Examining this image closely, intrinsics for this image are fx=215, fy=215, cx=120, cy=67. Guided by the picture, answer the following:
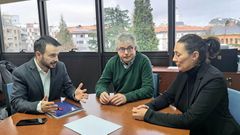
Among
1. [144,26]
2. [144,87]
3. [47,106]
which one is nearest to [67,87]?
[47,106]

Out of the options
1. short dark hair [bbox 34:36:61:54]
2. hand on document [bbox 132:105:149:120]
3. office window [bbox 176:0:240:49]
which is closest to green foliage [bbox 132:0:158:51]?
office window [bbox 176:0:240:49]

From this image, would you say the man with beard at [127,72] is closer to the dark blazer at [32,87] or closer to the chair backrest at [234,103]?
the dark blazer at [32,87]

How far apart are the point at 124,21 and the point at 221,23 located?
5.08 feet

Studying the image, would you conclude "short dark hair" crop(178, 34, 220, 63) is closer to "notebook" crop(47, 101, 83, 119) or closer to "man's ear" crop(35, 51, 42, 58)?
"notebook" crop(47, 101, 83, 119)

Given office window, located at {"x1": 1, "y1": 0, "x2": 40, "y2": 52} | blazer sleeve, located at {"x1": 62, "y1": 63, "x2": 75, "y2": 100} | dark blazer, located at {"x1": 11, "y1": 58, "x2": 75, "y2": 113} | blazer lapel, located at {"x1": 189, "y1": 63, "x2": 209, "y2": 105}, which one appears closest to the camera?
blazer lapel, located at {"x1": 189, "y1": 63, "x2": 209, "y2": 105}

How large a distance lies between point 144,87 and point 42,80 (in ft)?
2.85

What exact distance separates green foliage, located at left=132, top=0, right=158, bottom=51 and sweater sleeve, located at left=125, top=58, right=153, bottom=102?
1.70 m

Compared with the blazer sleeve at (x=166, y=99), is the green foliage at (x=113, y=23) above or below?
above

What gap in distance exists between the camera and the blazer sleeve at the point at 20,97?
1.53 meters

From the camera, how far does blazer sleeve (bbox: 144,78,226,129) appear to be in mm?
1269

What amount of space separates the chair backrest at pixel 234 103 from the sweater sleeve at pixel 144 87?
0.63 m

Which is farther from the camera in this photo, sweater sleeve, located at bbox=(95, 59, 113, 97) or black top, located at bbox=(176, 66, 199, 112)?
sweater sleeve, located at bbox=(95, 59, 113, 97)

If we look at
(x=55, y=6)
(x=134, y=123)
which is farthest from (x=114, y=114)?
(x=55, y=6)

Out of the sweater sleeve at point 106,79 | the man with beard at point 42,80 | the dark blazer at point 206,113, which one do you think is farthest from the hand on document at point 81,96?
the dark blazer at point 206,113
